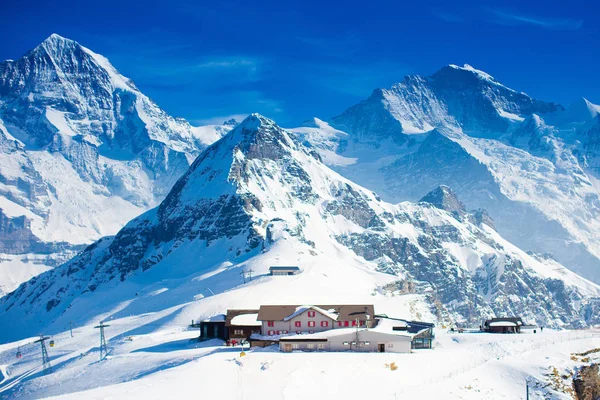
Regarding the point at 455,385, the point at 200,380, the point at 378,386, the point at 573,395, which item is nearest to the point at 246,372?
the point at 200,380

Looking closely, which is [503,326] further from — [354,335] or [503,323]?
[354,335]

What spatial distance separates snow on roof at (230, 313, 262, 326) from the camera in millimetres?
115938

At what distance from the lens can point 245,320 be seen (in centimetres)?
11794

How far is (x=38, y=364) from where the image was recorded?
162 meters

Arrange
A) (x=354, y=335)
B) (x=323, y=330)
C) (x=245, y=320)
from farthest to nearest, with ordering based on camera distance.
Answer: (x=245, y=320) → (x=323, y=330) → (x=354, y=335)

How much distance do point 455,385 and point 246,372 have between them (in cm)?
2024

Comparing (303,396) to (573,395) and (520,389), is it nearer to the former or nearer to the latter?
(520,389)

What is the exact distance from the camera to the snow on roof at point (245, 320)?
11594cm

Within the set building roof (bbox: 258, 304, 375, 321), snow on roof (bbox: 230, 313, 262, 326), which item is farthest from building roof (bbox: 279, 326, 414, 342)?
snow on roof (bbox: 230, 313, 262, 326)

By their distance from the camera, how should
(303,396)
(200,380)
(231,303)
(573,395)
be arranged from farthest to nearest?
1. (231,303)
2. (573,395)
3. (200,380)
4. (303,396)

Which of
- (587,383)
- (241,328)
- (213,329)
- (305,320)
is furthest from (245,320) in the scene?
(587,383)

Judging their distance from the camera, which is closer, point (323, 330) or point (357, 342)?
point (357, 342)

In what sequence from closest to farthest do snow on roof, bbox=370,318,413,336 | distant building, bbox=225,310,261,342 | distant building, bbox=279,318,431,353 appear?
distant building, bbox=279,318,431,353 → snow on roof, bbox=370,318,413,336 → distant building, bbox=225,310,261,342

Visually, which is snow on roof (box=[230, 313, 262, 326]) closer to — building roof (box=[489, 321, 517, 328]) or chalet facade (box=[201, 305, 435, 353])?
chalet facade (box=[201, 305, 435, 353])
